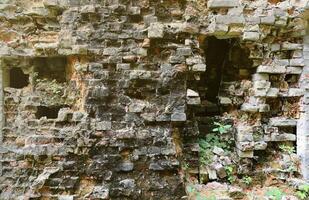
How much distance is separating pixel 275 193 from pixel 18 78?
148 inches

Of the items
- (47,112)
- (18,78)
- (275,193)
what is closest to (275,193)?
(275,193)

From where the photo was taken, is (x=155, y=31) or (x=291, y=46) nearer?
(x=155, y=31)

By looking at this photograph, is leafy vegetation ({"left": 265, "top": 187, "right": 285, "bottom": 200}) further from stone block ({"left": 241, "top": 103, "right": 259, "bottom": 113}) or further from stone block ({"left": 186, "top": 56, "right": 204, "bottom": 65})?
stone block ({"left": 186, "top": 56, "right": 204, "bottom": 65})

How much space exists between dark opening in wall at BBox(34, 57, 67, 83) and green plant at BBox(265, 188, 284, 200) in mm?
3087

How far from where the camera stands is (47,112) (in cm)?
424

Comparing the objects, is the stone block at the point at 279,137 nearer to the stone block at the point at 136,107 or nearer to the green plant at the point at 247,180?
the green plant at the point at 247,180

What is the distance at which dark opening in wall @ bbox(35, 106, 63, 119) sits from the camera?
4152 mm

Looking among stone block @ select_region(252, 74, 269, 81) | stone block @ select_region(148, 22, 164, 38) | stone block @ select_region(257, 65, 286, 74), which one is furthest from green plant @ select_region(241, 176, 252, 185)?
stone block @ select_region(148, 22, 164, 38)

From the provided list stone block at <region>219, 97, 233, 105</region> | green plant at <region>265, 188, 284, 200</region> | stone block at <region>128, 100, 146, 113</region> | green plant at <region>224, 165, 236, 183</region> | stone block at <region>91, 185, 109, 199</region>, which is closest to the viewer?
stone block at <region>91, 185, 109, 199</region>

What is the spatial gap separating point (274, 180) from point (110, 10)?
314 centimetres

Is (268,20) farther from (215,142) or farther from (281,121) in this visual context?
(215,142)

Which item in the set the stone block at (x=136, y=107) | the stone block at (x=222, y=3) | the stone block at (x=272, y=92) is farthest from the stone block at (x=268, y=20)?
the stone block at (x=136, y=107)

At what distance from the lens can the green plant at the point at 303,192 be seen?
417cm

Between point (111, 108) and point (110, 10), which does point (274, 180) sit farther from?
point (110, 10)
